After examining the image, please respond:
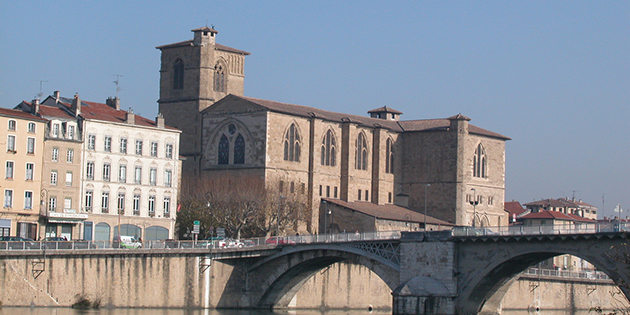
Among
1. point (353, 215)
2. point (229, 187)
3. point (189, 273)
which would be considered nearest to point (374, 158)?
point (353, 215)

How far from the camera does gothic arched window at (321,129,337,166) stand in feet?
352

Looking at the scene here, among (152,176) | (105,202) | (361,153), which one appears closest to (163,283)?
(105,202)

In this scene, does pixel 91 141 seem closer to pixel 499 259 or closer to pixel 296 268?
pixel 296 268

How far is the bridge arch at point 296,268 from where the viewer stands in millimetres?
74562

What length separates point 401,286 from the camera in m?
70.6

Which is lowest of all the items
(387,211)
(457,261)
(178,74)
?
(457,261)

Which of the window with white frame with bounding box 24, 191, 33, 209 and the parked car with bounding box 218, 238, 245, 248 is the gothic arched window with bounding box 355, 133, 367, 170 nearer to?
the parked car with bounding box 218, 238, 245, 248

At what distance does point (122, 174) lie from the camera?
8638cm

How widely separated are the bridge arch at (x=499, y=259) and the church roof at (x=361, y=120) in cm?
3574

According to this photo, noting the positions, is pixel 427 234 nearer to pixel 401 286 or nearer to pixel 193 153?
pixel 401 286

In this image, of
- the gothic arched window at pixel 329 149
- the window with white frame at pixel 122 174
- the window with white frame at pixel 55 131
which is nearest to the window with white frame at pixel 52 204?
the window with white frame at pixel 55 131

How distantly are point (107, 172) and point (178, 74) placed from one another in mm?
26400

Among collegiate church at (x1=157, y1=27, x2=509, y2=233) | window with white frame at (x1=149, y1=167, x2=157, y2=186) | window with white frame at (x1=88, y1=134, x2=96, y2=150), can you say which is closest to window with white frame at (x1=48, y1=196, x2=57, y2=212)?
window with white frame at (x1=88, y1=134, x2=96, y2=150)

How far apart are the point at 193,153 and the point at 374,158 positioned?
18.4 meters
